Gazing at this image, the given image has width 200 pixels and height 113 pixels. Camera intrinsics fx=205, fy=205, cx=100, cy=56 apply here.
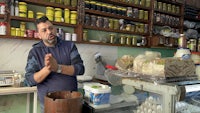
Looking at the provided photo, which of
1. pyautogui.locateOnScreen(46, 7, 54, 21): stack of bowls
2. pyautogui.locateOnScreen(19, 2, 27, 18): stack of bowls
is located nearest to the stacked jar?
pyautogui.locateOnScreen(19, 2, 27, 18): stack of bowls

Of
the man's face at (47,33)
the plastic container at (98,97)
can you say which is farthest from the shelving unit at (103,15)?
the plastic container at (98,97)

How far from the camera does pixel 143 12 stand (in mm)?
3418

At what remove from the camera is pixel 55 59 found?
5.11 feet

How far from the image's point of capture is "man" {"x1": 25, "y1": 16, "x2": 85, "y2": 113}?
150 cm

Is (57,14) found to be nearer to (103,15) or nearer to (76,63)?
(103,15)

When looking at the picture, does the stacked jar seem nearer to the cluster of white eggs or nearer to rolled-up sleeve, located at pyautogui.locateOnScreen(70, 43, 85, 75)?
rolled-up sleeve, located at pyautogui.locateOnScreen(70, 43, 85, 75)

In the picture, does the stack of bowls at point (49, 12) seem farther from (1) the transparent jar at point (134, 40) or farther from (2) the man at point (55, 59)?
(1) the transparent jar at point (134, 40)

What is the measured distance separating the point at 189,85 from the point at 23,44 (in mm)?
2000

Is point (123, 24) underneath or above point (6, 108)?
above

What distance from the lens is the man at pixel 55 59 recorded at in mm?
1497

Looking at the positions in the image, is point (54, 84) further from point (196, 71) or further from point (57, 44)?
point (196, 71)

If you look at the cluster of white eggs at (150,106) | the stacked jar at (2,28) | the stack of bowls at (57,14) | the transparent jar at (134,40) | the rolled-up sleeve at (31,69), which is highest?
the stack of bowls at (57,14)

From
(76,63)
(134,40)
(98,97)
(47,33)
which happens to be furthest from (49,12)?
(98,97)

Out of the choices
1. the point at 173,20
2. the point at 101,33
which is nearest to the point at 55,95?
the point at 101,33
